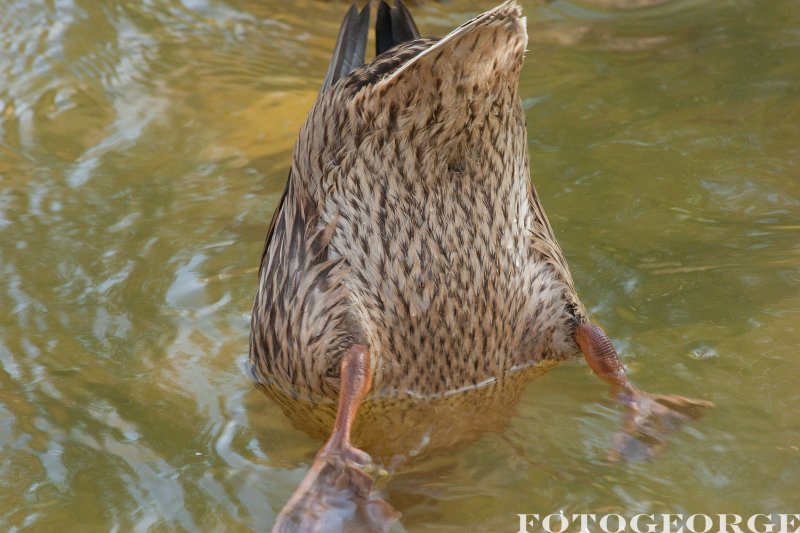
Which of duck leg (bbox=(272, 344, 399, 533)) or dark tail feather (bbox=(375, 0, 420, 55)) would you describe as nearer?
duck leg (bbox=(272, 344, 399, 533))

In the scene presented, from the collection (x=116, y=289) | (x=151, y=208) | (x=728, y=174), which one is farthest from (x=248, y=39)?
(x=728, y=174)

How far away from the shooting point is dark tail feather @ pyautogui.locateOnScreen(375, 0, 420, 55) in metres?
4.45

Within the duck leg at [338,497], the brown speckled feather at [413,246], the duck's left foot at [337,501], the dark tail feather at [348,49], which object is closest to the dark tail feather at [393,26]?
the dark tail feather at [348,49]

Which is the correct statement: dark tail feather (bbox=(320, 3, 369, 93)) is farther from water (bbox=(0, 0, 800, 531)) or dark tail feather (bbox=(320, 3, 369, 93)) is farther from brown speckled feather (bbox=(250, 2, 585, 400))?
water (bbox=(0, 0, 800, 531))

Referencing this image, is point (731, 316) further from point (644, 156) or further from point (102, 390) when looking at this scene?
point (102, 390)

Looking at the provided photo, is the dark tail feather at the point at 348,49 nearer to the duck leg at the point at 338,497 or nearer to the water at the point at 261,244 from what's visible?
the water at the point at 261,244

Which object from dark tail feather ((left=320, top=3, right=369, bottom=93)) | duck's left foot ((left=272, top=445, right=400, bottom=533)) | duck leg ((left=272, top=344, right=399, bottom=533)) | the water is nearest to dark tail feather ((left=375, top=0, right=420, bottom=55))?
dark tail feather ((left=320, top=3, right=369, bottom=93))

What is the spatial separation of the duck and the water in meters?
0.17

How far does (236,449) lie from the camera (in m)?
4.04

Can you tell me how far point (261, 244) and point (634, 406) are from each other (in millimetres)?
1912

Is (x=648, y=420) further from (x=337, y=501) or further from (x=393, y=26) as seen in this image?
(x=393, y=26)

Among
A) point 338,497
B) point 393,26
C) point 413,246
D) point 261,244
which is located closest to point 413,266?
point 413,246

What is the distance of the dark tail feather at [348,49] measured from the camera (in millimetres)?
4555

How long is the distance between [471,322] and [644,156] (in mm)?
1919
